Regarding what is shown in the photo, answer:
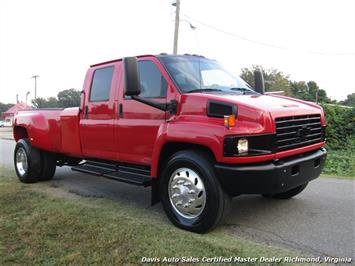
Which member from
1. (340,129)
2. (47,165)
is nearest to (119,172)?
(47,165)

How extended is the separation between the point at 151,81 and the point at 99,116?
1.21 meters

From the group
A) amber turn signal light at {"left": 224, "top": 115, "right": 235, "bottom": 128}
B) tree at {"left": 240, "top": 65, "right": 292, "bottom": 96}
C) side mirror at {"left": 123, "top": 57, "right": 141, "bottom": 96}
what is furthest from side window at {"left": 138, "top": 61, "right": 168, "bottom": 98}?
tree at {"left": 240, "top": 65, "right": 292, "bottom": 96}

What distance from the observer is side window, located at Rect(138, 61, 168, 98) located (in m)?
5.14

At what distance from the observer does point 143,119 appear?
530cm

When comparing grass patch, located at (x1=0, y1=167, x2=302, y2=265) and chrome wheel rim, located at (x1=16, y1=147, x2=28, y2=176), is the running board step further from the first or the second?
chrome wheel rim, located at (x1=16, y1=147, x2=28, y2=176)

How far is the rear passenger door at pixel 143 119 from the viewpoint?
16.9 ft

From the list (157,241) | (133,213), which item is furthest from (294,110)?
(133,213)

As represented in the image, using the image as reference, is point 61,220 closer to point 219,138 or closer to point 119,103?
point 119,103

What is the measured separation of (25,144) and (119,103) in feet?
10.4

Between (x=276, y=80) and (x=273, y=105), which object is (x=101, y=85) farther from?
(x=276, y=80)

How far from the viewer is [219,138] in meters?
4.20

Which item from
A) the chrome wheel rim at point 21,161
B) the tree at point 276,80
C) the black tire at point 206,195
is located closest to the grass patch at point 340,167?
the black tire at point 206,195

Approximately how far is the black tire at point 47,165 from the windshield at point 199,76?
370cm

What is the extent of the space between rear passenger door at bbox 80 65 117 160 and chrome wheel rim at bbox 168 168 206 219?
1.44m
